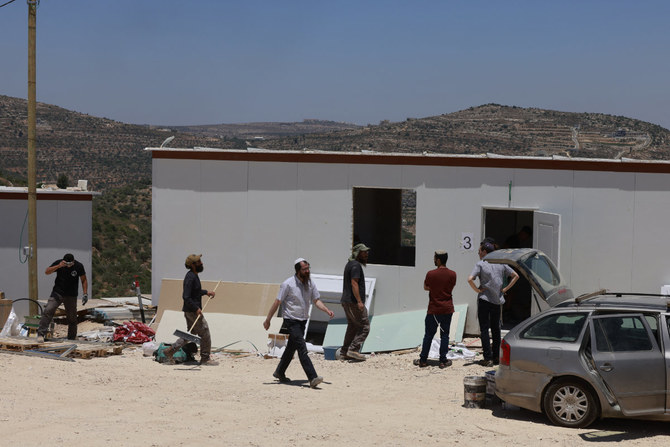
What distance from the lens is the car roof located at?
9469mm

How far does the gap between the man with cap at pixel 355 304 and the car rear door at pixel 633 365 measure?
4.97 metres

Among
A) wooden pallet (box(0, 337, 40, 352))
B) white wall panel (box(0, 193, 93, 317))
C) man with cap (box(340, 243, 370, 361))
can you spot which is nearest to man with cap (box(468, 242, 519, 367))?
man with cap (box(340, 243, 370, 361))

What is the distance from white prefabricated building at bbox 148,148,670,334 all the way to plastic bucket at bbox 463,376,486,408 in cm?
496

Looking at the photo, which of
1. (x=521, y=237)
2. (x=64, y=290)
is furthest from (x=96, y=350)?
(x=521, y=237)

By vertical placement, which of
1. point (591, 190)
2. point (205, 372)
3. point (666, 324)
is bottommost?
point (205, 372)

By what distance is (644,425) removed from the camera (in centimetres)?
961

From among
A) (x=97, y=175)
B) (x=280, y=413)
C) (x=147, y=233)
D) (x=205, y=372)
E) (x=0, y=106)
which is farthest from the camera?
(x=0, y=106)

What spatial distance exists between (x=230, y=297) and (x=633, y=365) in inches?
373

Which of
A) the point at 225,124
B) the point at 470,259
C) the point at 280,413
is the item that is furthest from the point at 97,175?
the point at 225,124

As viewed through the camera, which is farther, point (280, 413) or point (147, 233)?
point (147, 233)

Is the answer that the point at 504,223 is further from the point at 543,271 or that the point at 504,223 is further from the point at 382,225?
the point at 543,271

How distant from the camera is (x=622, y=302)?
973cm

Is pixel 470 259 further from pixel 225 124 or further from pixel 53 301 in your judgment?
pixel 225 124

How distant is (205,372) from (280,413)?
10.1 ft
